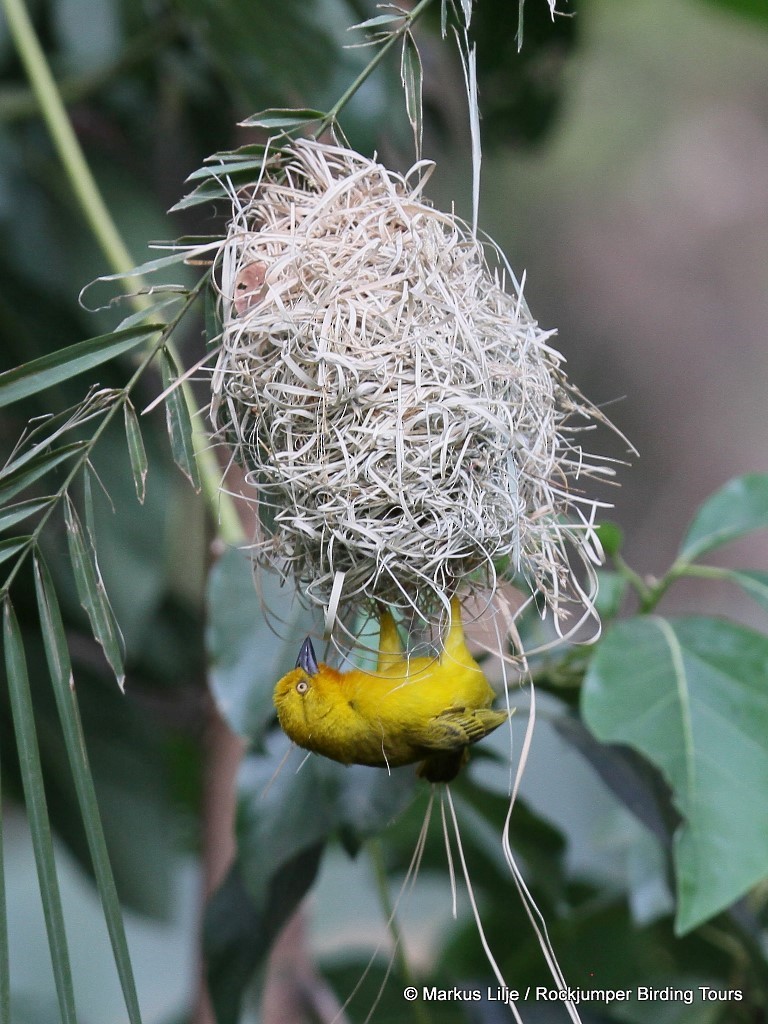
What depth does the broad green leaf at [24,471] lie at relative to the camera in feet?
2.58

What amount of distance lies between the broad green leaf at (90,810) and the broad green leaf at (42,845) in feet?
0.08

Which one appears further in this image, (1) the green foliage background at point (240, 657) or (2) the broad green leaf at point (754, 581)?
(2) the broad green leaf at point (754, 581)

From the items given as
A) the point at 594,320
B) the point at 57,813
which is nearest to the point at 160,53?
the point at 57,813

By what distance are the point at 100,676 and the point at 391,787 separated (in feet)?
3.13

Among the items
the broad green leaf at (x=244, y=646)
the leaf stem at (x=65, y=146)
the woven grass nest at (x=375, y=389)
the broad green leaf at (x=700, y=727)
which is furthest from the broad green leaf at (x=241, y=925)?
the leaf stem at (x=65, y=146)

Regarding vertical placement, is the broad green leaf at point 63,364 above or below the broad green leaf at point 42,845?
above

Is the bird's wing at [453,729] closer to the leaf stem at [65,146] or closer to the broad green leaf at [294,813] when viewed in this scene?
the broad green leaf at [294,813]

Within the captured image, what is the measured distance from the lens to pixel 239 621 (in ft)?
4.16

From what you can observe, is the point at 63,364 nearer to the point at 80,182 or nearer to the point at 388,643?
the point at 388,643

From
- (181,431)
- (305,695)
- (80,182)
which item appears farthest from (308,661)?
(80,182)

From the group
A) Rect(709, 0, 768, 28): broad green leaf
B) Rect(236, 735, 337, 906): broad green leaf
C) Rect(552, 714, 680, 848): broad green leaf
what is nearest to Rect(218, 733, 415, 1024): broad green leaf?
Rect(236, 735, 337, 906): broad green leaf

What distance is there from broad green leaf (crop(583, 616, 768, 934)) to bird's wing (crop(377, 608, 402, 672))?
0.86 ft

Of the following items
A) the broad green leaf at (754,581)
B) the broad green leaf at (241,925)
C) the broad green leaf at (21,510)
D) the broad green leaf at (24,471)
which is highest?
the broad green leaf at (24,471)

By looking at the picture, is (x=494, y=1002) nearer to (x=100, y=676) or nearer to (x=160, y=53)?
(x=100, y=676)
